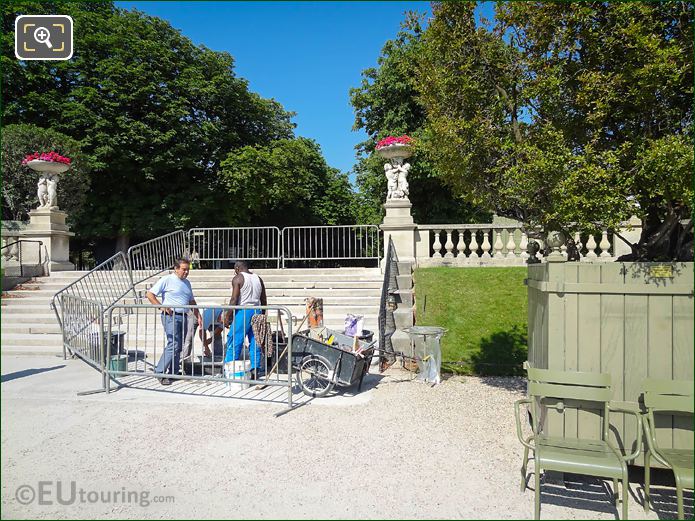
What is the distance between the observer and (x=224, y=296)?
10.1m

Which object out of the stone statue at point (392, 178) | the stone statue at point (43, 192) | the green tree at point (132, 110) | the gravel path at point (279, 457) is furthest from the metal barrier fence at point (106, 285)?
the green tree at point (132, 110)

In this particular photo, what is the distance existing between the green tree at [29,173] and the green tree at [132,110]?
1.71 m

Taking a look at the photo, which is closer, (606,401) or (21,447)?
(606,401)

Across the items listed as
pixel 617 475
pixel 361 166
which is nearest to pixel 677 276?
pixel 617 475

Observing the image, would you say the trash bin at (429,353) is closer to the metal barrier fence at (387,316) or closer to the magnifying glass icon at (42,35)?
the metal barrier fence at (387,316)

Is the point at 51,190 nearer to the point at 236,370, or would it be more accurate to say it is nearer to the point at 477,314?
the point at 236,370

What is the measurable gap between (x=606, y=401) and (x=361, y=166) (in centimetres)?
1931

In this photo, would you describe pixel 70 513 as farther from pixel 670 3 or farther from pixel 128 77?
pixel 128 77

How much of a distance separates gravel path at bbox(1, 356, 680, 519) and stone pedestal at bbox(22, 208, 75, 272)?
7.89m

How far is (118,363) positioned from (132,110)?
16.5 meters

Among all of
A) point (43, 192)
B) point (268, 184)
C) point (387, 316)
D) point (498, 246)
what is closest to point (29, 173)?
point (43, 192)

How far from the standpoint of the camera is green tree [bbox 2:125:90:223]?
46.8 feet

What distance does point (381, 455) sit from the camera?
377cm

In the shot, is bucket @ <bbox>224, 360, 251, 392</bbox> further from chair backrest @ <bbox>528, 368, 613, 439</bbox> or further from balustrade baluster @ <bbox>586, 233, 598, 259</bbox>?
balustrade baluster @ <bbox>586, 233, 598, 259</bbox>
